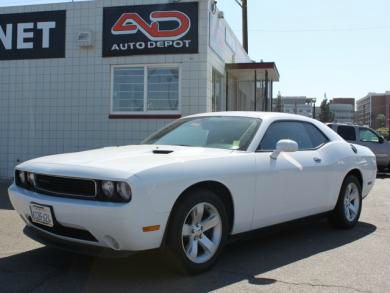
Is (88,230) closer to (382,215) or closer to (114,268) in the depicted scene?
(114,268)

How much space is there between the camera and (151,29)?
430 inches

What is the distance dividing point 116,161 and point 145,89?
719 cm

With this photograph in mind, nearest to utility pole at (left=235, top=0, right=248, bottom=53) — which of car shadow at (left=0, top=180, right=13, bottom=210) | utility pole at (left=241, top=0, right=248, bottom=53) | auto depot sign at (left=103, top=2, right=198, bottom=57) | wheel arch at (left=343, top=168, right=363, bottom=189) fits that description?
utility pole at (left=241, top=0, right=248, bottom=53)

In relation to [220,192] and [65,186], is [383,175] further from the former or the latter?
[65,186]

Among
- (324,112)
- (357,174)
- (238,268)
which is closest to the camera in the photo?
(238,268)

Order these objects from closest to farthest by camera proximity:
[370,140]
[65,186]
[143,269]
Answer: [65,186], [143,269], [370,140]

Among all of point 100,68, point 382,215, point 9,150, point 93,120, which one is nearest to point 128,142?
point 93,120

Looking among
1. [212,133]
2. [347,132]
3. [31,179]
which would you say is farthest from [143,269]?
[347,132]

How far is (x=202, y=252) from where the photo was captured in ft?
14.3

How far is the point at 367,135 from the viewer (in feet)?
52.7

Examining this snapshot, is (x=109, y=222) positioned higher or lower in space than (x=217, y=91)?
lower

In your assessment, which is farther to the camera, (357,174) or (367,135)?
(367,135)

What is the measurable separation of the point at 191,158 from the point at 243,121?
1.23 metres

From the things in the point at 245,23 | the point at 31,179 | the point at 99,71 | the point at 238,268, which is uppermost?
the point at 245,23
